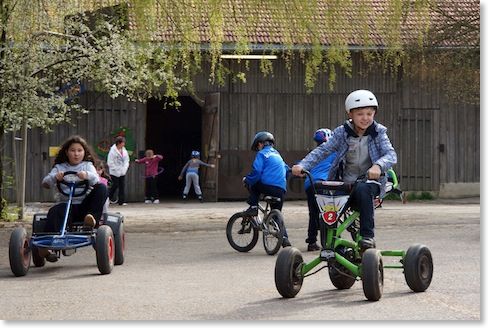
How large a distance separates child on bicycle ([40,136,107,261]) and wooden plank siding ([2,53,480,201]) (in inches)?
553

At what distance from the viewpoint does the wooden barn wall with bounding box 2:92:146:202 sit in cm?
2798

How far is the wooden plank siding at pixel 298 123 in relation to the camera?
2850 centimetres

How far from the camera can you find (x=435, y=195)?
30.2 meters

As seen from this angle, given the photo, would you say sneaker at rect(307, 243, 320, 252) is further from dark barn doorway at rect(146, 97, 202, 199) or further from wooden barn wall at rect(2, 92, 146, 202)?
dark barn doorway at rect(146, 97, 202, 199)

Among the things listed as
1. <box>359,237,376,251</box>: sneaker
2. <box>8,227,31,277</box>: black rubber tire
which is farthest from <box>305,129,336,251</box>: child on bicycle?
<box>359,237,376,251</box>: sneaker

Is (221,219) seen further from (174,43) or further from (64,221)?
(64,221)

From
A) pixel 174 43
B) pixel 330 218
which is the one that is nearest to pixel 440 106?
pixel 174 43

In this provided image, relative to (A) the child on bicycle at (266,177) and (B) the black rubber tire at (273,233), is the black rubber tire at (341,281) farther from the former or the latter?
(A) the child on bicycle at (266,177)

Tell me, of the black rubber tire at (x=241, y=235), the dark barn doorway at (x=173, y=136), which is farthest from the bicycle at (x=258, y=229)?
the dark barn doorway at (x=173, y=136)

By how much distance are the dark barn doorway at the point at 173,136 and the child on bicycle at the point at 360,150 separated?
23964 mm

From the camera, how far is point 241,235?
1551cm

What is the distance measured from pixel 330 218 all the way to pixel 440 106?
20202mm

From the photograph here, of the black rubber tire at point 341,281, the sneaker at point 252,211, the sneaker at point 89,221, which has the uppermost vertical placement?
the sneaker at point 252,211

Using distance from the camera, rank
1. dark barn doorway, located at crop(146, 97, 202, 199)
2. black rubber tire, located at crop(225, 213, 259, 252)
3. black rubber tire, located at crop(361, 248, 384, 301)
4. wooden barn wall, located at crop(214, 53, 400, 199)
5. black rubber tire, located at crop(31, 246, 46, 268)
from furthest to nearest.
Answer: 1. dark barn doorway, located at crop(146, 97, 202, 199)
2. wooden barn wall, located at crop(214, 53, 400, 199)
3. black rubber tire, located at crop(225, 213, 259, 252)
4. black rubber tire, located at crop(31, 246, 46, 268)
5. black rubber tire, located at crop(361, 248, 384, 301)
